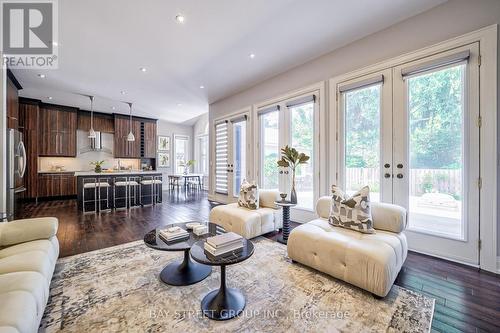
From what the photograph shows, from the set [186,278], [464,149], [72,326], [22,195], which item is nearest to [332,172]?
[464,149]

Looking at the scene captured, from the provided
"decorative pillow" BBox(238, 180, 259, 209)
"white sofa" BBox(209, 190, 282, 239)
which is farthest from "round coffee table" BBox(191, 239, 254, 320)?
"decorative pillow" BBox(238, 180, 259, 209)

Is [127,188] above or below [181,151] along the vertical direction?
below

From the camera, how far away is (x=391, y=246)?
1.99m

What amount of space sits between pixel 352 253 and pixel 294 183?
1459mm

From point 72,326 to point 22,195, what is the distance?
23.3ft

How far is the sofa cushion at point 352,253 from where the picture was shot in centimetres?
182

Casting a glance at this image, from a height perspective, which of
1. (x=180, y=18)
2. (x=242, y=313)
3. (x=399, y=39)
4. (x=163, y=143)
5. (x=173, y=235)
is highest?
(x=180, y=18)

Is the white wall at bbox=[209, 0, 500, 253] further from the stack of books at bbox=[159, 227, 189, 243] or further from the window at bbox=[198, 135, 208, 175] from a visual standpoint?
the window at bbox=[198, 135, 208, 175]

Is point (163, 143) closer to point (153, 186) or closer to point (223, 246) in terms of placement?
point (153, 186)

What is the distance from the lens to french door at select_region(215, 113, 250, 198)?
18.0 ft

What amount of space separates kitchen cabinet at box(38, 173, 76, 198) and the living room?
6.62 feet

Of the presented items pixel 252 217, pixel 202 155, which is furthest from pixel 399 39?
pixel 202 155

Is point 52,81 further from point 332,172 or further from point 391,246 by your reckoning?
point 391,246

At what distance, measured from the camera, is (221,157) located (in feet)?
20.4
